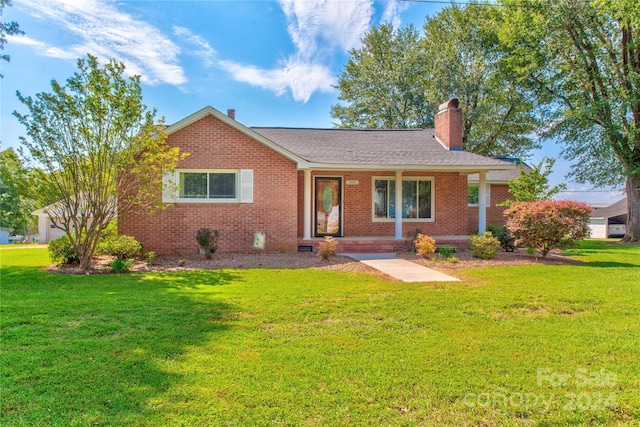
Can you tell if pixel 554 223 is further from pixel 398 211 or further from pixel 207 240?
pixel 207 240

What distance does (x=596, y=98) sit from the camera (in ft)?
61.5

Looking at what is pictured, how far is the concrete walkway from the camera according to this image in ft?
25.7

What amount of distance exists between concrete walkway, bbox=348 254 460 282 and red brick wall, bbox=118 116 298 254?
263 cm

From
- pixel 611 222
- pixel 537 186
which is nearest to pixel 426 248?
pixel 537 186

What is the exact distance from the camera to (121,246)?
995 cm

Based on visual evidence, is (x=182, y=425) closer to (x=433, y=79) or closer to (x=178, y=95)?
(x=178, y=95)

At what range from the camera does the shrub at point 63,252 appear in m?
9.36

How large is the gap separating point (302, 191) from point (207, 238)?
397cm

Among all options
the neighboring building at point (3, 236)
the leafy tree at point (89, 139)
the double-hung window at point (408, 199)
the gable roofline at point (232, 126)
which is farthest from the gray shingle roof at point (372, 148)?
the neighboring building at point (3, 236)

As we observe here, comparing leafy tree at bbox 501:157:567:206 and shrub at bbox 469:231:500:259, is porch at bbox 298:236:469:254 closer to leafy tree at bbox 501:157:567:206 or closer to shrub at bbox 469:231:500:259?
shrub at bbox 469:231:500:259

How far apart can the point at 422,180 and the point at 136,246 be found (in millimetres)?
9871

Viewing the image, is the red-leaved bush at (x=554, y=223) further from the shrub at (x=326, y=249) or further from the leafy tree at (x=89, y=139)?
the leafy tree at (x=89, y=139)

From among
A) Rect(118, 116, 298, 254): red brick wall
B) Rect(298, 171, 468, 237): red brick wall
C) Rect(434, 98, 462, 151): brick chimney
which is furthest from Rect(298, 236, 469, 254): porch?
Rect(434, 98, 462, 151): brick chimney

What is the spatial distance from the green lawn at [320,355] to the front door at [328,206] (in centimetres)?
651
